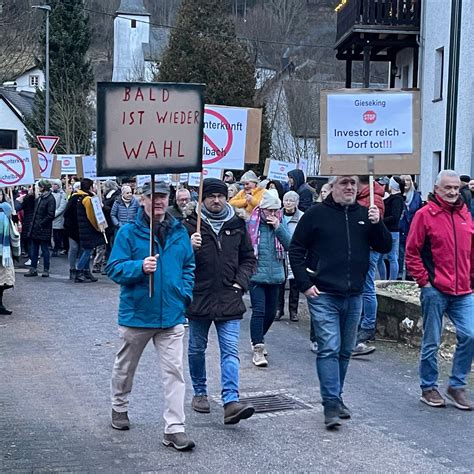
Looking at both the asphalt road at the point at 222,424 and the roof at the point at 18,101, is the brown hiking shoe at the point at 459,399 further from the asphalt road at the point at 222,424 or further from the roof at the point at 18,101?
the roof at the point at 18,101

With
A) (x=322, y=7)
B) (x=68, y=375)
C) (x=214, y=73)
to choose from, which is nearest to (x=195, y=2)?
(x=214, y=73)

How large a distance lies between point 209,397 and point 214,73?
136 ft

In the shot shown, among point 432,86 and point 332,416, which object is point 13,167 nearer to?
point 332,416

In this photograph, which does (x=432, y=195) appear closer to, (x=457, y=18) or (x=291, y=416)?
(x=291, y=416)

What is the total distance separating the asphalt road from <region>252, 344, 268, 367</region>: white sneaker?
93 millimetres

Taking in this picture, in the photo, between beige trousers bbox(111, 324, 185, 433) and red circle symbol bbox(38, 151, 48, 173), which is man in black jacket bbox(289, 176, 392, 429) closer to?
beige trousers bbox(111, 324, 185, 433)

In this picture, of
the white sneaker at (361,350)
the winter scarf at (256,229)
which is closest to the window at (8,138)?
the winter scarf at (256,229)

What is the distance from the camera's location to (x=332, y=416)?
23.2ft

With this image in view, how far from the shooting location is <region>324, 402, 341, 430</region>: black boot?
7043mm

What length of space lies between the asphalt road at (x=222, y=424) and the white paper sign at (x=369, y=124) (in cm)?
213

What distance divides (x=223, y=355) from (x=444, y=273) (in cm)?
195

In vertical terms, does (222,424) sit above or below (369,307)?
below

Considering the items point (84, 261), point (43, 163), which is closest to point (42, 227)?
point (84, 261)

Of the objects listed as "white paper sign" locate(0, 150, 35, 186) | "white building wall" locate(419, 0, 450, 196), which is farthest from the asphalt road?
"white building wall" locate(419, 0, 450, 196)
